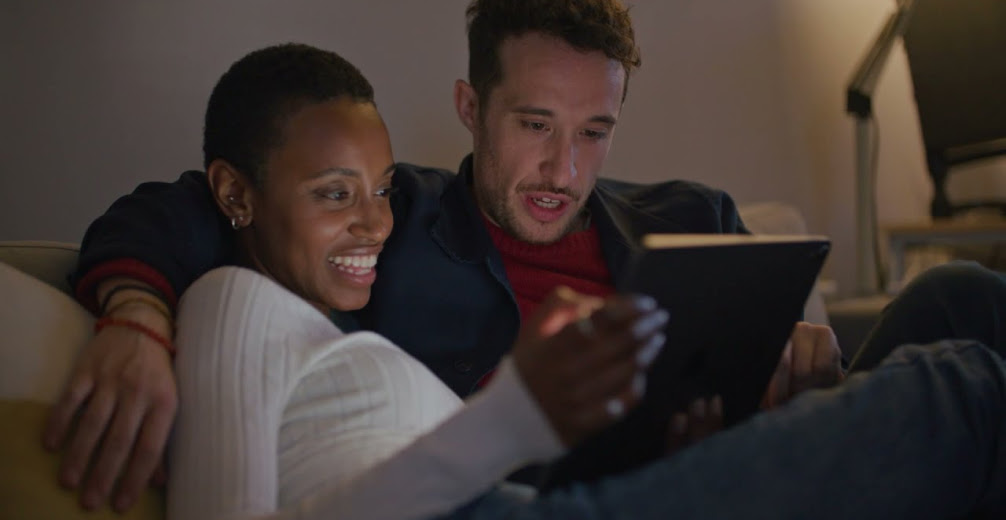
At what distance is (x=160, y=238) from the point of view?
108 centimetres

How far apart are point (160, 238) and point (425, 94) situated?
938 mm

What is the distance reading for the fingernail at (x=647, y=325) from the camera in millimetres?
595

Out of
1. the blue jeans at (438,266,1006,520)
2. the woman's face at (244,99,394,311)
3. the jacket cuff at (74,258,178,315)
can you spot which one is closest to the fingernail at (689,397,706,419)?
the blue jeans at (438,266,1006,520)

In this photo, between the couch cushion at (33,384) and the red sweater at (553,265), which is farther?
the red sweater at (553,265)

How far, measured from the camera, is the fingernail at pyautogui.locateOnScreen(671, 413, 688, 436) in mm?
874

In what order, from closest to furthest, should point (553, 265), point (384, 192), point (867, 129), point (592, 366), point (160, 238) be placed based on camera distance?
point (592, 366) < point (160, 238) < point (384, 192) < point (553, 265) < point (867, 129)

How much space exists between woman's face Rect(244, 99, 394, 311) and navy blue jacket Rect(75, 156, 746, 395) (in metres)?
0.08

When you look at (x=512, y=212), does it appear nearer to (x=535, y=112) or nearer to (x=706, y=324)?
(x=535, y=112)

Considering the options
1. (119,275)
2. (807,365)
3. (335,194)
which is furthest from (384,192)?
(807,365)

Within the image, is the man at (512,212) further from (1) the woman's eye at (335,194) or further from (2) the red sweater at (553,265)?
(1) the woman's eye at (335,194)

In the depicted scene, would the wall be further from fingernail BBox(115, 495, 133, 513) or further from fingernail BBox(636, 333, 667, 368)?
fingernail BBox(636, 333, 667, 368)

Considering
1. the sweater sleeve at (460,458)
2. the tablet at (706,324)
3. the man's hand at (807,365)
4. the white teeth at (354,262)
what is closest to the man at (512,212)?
the man's hand at (807,365)

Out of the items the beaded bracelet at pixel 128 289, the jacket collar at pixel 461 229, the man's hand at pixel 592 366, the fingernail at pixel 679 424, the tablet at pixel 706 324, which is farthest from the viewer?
the jacket collar at pixel 461 229

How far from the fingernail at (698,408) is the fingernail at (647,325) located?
11.7 inches
